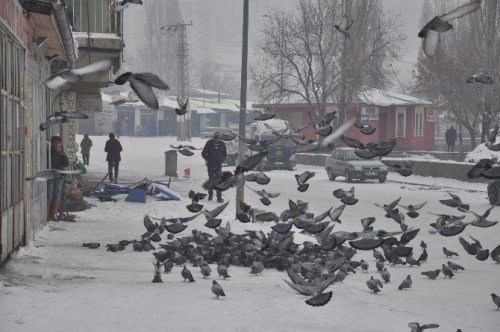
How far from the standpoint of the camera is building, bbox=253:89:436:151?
55781 millimetres

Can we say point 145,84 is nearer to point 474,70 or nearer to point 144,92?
point 144,92

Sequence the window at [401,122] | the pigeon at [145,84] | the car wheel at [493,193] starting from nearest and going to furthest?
the pigeon at [145,84] → the car wheel at [493,193] → the window at [401,122]

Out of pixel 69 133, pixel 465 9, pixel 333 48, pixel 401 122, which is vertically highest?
pixel 333 48

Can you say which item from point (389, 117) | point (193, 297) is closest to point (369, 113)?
point (389, 117)

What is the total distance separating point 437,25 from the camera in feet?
24.2

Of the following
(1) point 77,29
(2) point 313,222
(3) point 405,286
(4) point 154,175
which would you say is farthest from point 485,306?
(4) point 154,175

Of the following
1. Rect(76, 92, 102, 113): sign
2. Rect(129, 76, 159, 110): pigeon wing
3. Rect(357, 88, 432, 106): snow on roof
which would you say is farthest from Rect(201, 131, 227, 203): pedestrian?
Rect(357, 88, 432, 106): snow on roof

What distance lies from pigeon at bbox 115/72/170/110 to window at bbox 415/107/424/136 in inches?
2098

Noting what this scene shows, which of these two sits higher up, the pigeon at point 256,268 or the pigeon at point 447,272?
the pigeon at point 256,268

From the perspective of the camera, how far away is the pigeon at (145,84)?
675 cm

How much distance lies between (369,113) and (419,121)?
514 cm

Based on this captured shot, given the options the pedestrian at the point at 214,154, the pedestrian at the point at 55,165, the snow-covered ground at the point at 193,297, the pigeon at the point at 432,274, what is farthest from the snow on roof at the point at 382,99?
the pigeon at the point at 432,274

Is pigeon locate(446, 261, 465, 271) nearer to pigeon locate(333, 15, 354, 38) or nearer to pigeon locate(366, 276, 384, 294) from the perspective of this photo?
pigeon locate(366, 276, 384, 294)

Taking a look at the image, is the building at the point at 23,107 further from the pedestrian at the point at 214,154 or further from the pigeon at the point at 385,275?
the pedestrian at the point at 214,154
